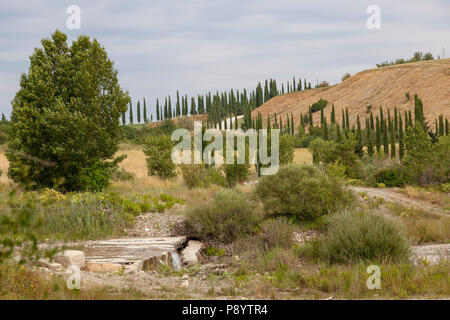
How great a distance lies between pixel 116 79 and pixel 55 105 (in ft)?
9.11

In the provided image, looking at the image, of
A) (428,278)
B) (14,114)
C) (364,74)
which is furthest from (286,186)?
(364,74)

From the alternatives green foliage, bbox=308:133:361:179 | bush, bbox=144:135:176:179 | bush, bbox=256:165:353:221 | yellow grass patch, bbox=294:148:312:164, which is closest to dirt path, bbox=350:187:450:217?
green foliage, bbox=308:133:361:179

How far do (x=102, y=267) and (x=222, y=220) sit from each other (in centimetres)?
408

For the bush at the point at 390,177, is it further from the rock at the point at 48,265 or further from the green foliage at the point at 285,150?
the rock at the point at 48,265

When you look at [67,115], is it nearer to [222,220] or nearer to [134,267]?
[222,220]

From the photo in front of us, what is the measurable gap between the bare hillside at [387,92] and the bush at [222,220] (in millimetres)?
52411

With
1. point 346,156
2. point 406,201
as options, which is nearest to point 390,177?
point 346,156

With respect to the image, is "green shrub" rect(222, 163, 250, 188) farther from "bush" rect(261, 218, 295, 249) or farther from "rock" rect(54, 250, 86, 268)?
"rock" rect(54, 250, 86, 268)

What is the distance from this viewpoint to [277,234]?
10.9m

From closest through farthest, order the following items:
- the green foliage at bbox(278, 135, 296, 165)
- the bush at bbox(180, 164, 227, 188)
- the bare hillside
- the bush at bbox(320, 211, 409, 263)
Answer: the bush at bbox(320, 211, 409, 263)
the bush at bbox(180, 164, 227, 188)
the green foliage at bbox(278, 135, 296, 165)
the bare hillside

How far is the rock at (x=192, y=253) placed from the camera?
988 cm

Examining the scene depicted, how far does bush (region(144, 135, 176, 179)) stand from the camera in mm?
22625

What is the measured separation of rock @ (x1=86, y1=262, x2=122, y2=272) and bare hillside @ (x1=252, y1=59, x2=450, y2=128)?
5691 centimetres
